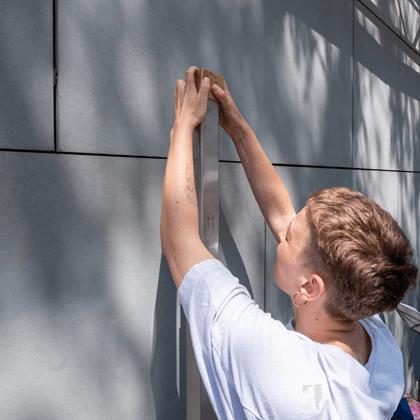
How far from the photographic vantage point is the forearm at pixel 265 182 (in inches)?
76.6

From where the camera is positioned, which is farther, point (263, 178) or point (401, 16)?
point (401, 16)

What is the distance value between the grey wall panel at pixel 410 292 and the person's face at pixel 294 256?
10.8 ft

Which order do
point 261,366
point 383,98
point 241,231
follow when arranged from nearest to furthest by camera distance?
point 261,366 < point 241,231 < point 383,98

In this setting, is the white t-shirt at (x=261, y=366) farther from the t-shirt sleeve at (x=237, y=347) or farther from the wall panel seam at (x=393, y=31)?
the wall panel seam at (x=393, y=31)

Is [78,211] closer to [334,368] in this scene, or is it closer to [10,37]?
[10,37]

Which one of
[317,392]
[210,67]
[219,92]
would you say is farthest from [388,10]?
[317,392]

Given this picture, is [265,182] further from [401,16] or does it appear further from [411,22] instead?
[411,22]

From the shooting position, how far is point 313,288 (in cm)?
142

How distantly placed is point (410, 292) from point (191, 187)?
4343 mm

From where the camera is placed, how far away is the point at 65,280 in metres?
1.48

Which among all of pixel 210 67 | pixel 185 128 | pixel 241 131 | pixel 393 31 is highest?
pixel 393 31

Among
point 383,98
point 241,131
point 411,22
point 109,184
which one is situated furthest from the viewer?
point 411,22

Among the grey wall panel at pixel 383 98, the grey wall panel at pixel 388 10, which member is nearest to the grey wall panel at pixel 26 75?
the grey wall panel at pixel 383 98

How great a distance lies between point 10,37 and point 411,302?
5143 mm
